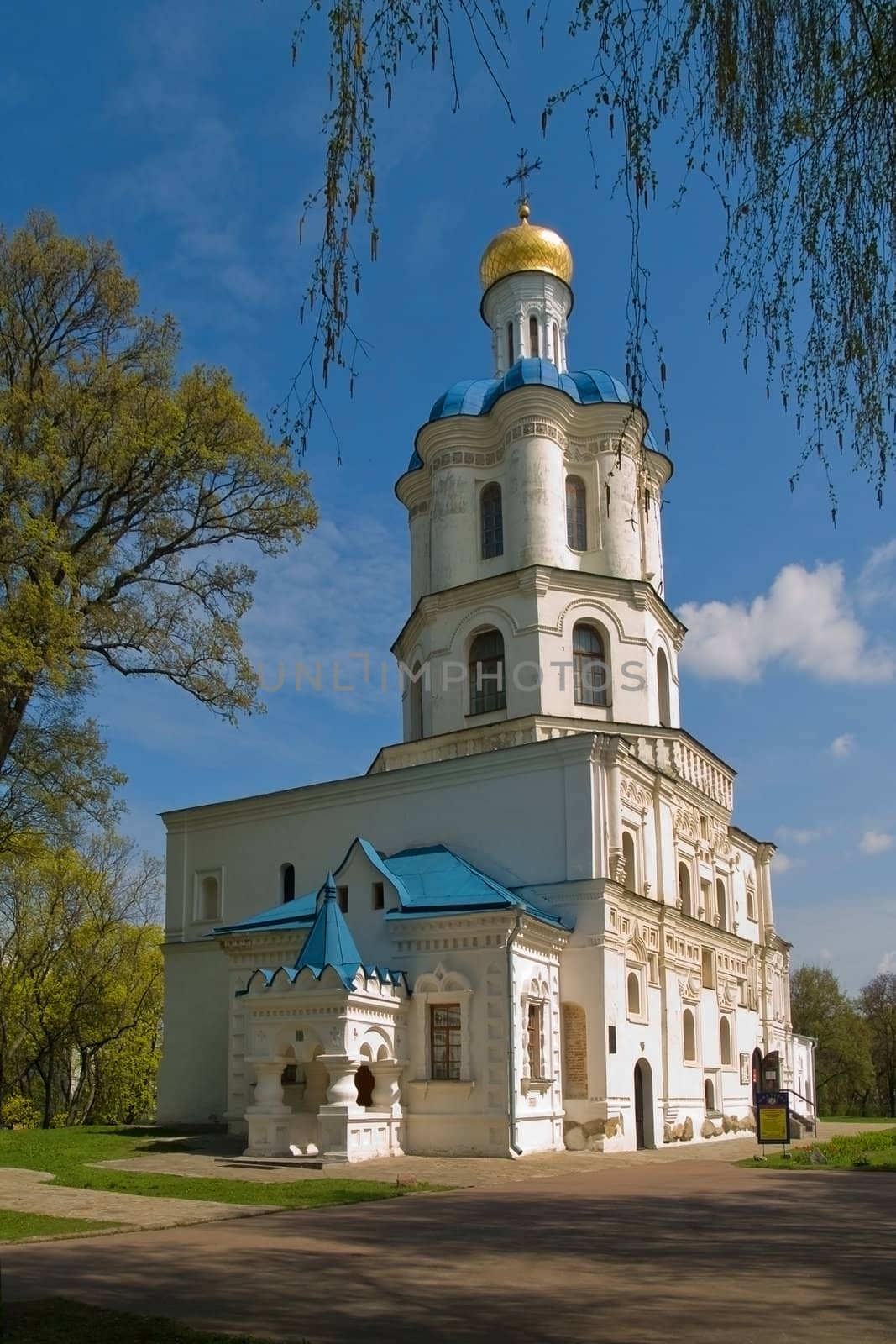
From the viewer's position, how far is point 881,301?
7.20m

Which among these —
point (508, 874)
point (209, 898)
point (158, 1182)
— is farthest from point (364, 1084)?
point (209, 898)

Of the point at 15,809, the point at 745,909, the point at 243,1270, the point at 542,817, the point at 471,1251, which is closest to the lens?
the point at 243,1270

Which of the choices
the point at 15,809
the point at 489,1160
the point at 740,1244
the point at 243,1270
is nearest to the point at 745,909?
the point at 489,1160

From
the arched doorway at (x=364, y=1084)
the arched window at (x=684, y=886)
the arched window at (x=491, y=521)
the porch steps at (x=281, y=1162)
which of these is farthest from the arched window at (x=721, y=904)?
the porch steps at (x=281, y=1162)

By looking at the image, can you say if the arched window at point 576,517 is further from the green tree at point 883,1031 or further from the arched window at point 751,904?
the green tree at point 883,1031

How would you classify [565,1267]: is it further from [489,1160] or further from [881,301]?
[489,1160]

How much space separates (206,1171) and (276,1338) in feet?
37.6

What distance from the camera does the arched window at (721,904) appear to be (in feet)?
103

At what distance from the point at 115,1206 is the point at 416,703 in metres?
18.0

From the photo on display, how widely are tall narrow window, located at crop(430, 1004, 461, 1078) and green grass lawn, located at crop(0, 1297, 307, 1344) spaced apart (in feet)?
47.5

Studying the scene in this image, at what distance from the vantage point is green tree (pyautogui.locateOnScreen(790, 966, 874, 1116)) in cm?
6066

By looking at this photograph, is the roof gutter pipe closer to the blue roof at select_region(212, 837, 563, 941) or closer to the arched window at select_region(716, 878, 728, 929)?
the blue roof at select_region(212, 837, 563, 941)

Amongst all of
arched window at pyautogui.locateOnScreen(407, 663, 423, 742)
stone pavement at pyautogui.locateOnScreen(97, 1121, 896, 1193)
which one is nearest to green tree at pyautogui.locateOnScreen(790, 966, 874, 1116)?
arched window at pyautogui.locateOnScreen(407, 663, 423, 742)

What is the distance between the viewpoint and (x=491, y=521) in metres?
29.8
